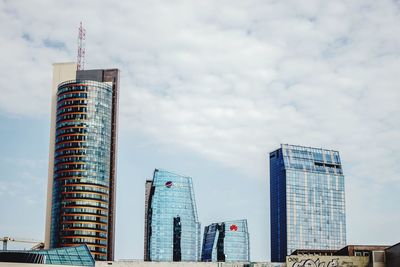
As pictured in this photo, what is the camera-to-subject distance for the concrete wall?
16200cm

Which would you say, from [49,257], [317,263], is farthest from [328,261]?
[49,257]

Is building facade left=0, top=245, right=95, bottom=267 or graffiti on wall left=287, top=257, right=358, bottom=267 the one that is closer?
building facade left=0, top=245, right=95, bottom=267

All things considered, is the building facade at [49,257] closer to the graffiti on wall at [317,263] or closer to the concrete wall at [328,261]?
the graffiti on wall at [317,263]

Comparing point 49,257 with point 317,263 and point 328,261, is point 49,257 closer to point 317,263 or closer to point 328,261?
point 317,263

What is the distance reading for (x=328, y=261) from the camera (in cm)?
16300

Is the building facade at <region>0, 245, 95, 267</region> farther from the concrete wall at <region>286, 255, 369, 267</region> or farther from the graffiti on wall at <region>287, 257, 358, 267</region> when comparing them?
the concrete wall at <region>286, 255, 369, 267</region>

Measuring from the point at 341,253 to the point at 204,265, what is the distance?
122ft

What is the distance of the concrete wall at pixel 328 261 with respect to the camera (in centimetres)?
16200

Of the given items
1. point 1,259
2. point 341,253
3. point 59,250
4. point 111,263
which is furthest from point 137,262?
point 341,253

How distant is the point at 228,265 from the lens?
169 meters

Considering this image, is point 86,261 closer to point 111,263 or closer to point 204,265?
point 111,263

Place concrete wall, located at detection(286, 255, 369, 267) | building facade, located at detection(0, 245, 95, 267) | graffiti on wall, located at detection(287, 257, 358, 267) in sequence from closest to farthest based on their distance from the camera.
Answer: building facade, located at detection(0, 245, 95, 267)
concrete wall, located at detection(286, 255, 369, 267)
graffiti on wall, located at detection(287, 257, 358, 267)

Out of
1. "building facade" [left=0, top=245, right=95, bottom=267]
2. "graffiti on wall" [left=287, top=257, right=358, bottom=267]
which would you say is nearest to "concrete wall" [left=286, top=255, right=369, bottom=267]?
"graffiti on wall" [left=287, top=257, right=358, bottom=267]

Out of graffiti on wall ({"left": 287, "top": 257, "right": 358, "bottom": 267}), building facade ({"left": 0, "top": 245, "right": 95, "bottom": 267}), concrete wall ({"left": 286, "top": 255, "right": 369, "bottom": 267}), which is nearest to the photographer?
building facade ({"left": 0, "top": 245, "right": 95, "bottom": 267})
